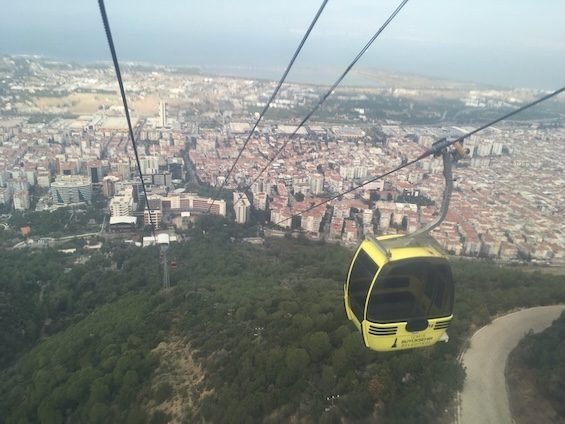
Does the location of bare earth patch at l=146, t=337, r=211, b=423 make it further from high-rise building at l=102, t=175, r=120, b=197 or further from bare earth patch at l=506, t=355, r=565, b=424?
high-rise building at l=102, t=175, r=120, b=197

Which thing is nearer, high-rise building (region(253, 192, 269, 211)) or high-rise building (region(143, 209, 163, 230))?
high-rise building (region(143, 209, 163, 230))

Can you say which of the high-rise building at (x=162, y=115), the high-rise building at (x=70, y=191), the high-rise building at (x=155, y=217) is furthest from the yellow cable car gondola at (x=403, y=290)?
the high-rise building at (x=162, y=115)

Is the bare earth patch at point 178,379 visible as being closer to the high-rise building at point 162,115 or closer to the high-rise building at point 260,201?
the high-rise building at point 260,201

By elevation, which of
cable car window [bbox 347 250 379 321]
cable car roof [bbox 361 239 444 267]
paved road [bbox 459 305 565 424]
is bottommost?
paved road [bbox 459 305 565 424]

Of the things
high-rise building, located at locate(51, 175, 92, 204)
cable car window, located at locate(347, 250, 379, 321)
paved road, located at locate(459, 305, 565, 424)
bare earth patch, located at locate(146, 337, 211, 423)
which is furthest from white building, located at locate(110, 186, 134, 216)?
cable car window, located at locate(347, 250, 379, 321)

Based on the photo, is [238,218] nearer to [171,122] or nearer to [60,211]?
[60,211]

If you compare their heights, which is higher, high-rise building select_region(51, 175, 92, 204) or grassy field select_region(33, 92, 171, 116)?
grassy field select_region(33, 92, 171, 116)

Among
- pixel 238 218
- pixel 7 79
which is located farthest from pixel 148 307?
pixel 7 79

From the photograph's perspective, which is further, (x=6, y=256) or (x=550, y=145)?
(x=550, y=145)

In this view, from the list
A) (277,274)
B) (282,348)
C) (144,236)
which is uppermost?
(282,348)
